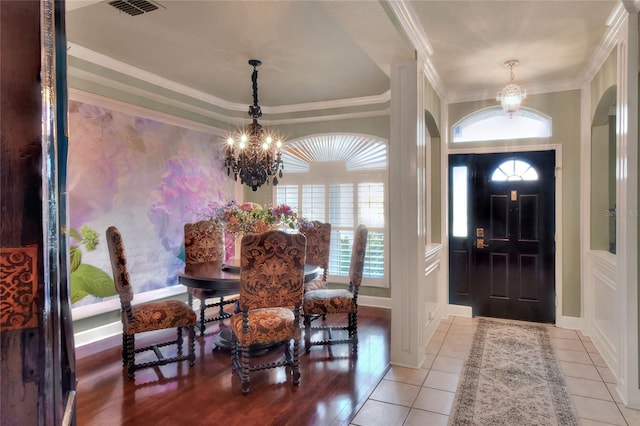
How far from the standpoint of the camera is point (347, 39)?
11.6 feet

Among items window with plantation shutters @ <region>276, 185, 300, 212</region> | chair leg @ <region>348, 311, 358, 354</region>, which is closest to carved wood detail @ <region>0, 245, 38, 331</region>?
chair leg @ <region>348, 311, 358, 354</region>

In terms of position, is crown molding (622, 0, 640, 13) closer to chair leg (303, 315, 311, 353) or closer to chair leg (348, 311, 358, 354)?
chair leg (348, 311, 358, 354)

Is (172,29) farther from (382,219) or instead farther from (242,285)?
(382,219)

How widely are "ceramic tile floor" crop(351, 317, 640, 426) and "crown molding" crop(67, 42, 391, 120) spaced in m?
3.27

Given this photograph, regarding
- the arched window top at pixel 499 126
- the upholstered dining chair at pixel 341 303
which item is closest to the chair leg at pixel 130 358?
the upholstered dining chair at pixel 341 303

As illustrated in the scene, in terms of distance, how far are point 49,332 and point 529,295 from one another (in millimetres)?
5149

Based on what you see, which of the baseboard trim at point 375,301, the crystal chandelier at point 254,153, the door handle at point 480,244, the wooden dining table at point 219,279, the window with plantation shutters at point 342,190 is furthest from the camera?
the window with plantation shutters at point 342,190

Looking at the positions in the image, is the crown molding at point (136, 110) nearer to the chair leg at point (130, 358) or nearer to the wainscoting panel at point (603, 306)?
the chair leg at point (130, 358)

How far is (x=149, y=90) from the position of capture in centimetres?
455

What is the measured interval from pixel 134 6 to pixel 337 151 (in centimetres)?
340

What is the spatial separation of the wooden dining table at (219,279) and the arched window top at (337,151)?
233cm

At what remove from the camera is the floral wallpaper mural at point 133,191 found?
3873mm

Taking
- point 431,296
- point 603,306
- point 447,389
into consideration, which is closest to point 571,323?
point 603,306

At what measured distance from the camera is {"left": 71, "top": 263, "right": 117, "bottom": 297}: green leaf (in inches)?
152
